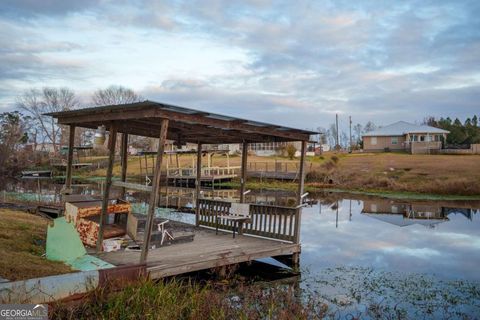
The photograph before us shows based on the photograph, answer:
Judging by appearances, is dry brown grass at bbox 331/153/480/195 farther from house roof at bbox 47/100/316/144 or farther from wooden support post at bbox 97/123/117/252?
wooden support post at bbox 97/123/117/252

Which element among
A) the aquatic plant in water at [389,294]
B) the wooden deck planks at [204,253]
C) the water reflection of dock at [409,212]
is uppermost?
the wooden deck planks at [204,253]

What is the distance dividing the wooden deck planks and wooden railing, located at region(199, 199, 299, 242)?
30 cm

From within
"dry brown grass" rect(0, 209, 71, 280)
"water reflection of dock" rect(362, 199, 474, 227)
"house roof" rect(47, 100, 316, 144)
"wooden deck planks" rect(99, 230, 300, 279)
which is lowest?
"water reflection of dock" rect(362, 199, 474, 227)

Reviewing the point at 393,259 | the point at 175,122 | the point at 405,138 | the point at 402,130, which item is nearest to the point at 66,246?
the point at 175,122

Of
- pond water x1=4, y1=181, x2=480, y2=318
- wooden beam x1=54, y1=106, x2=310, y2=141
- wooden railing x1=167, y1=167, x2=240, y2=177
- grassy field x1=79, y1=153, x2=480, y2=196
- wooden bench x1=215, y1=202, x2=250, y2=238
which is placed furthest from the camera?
wooden railing x1=167, y1=167, x2=240, y2=177

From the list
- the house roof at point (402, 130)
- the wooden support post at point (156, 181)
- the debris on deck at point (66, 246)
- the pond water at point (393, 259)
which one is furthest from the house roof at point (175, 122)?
the house roof at point (402, 130)

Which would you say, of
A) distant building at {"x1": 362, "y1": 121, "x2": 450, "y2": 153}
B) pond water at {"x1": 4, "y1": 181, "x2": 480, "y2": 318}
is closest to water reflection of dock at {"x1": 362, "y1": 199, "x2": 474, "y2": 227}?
pond water at {"x1": 4, "y1": 181, "x2": 480, "y2": 318}

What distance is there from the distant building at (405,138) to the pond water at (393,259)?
30.6m

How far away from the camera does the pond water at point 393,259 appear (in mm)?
8258

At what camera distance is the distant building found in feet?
174

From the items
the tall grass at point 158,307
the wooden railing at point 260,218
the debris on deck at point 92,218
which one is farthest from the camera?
the wooden railing at point 260,218

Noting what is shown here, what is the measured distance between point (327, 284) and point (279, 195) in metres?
22.1

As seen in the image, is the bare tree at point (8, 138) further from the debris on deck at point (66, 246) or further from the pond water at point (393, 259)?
the debris on deck at point (66, 246)

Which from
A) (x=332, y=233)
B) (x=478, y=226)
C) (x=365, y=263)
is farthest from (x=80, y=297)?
(x=478, y=226)
